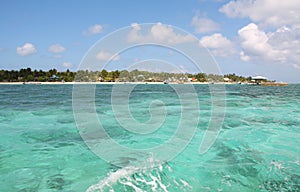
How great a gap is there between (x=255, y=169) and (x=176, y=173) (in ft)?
7.09

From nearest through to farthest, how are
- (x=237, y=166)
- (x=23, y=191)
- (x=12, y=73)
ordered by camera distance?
(x=23, y=191), (x=237, y=166), (x=12, y=73)

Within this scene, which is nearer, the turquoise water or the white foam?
the white foam

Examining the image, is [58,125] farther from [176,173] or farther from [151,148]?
[176,173]

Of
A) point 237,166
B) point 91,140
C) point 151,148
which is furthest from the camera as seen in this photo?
point 91,140

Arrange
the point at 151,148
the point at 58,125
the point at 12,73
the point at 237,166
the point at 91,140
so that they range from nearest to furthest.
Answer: the point at 237,166 → the point at 151,148 → the point at 91,140 → the point at 58,125 → the point at 12,73

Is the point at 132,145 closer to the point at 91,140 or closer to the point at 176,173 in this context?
the point at 91,140

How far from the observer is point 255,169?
259 inches

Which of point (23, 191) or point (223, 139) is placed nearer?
point (23, 191)

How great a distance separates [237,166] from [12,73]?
448 ft

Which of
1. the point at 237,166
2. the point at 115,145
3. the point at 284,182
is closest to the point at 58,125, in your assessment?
the point at 115,145

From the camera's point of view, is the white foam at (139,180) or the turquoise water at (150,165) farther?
the turquoise water at (150,165)

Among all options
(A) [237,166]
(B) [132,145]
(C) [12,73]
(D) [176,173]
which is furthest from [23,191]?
(C) [12,73]

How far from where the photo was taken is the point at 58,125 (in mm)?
12359

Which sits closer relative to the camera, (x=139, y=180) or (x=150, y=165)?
(x=139, y=180)
